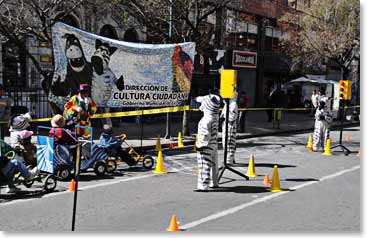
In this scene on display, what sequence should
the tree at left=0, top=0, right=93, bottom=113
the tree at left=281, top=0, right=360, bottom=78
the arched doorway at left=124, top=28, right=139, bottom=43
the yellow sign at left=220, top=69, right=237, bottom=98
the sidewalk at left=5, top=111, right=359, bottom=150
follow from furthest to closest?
1. the tree at left=281, top=0, right=360, bottom=78
2. the arched doorway at left=124, top=28, right=139, bottom=43
3. the sidewalk at left=5, top=111, right=359, bottom=150
4. the tree at left=0, top=0, right=93, bottom=113
5. the yellow sign at left=220, top=69, right=237, bottom=98

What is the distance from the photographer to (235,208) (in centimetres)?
762

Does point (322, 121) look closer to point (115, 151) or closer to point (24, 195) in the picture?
point (115, 151)

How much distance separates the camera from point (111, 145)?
33.9 feet

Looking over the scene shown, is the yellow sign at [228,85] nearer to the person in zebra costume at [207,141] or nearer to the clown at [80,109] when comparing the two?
the person in zebra costume at [207,141]

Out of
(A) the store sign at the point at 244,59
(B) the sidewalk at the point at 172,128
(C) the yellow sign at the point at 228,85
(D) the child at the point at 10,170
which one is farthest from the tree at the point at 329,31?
(D) the child at the point at 10,170

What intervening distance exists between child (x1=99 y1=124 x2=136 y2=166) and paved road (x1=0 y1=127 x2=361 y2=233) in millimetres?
379

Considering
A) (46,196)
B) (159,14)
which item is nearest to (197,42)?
(159,14)

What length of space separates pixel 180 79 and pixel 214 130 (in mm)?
6289

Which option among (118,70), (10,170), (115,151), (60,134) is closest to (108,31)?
(118,70)

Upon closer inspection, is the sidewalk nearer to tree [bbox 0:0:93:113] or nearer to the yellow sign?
tree [bbox 0:0:93:113]

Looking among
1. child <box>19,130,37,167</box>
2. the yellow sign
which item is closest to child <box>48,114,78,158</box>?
child <box>19,130,37,167</box>

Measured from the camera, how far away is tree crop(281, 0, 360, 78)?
25.2m

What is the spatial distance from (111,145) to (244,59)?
68.8 ft

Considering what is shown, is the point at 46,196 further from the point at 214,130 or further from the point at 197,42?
the point at 197,42
